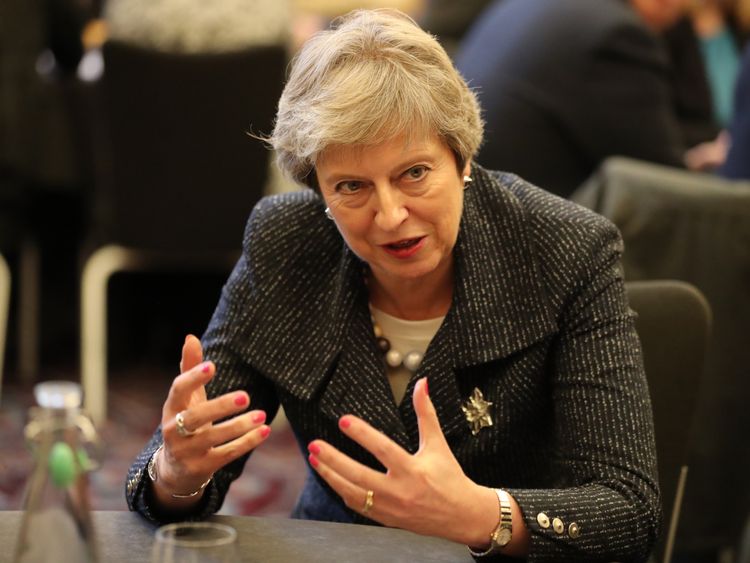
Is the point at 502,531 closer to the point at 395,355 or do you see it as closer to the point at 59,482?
the point at 395,355

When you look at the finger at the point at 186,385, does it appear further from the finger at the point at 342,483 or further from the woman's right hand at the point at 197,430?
the finger at the point at 342,483

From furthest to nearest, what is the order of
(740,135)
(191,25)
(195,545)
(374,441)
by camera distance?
(740,135) < (191,25) < (374,441) < (195,545)

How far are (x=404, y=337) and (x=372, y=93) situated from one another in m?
0.40

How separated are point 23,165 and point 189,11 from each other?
89 cm

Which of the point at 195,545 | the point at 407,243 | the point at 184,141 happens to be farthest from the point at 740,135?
the point at 195,545

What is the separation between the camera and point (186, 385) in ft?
4.46

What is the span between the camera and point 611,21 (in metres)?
3.22

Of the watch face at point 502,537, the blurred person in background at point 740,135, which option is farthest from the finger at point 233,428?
the blurred person in background at point 740,135

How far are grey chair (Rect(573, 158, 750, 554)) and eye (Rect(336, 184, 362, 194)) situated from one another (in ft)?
3.04

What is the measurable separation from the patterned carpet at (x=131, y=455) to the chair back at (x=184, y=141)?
0.63 metres

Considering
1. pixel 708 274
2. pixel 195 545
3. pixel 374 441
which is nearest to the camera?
pixel 195 545

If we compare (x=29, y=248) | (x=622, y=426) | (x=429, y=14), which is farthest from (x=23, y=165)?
(x=622, y=426)

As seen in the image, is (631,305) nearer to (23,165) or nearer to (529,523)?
(529,523)

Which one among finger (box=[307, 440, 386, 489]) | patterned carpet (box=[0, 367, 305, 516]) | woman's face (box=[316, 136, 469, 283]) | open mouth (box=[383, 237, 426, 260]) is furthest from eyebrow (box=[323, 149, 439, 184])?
patterned carpet (box=[0, 367, 305, 516])
